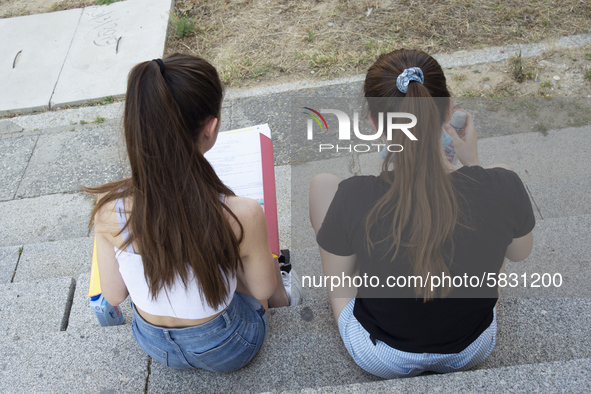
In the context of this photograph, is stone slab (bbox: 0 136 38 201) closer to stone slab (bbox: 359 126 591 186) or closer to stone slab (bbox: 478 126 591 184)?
stone slab (bbox: 359 126 591 186)

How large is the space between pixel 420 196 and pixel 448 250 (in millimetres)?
180

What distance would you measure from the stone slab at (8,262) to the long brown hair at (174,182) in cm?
171

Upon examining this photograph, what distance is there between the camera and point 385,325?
1433 millimetres

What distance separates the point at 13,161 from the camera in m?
3.62

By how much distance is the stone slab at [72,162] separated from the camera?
339cm

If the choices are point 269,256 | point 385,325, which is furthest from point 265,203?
point 385,325

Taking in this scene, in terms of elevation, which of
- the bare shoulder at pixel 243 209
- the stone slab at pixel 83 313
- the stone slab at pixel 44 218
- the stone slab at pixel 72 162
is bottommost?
the stone slab at pixel 44 218

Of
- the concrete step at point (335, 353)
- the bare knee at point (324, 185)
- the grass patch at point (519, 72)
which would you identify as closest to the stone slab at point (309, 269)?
the concrete step at point (335, 353)

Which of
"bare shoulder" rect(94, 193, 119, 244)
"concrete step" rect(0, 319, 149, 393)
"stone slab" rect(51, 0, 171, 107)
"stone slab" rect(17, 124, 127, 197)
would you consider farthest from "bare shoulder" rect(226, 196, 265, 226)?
"stone slab" rect(51, 0, 171, 107)

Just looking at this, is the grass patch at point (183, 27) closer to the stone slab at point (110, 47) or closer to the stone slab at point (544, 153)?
the stone slab at point (110, 47)

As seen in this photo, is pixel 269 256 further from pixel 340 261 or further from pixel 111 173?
pixel 111 173

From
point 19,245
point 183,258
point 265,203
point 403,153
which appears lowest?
point 19,245

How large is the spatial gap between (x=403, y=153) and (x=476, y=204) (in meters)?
0.25

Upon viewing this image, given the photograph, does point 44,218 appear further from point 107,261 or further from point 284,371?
point 284,371
